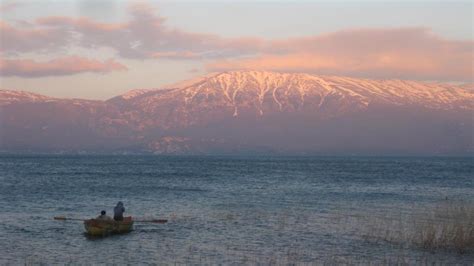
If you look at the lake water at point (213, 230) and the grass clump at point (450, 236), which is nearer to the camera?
the lake water at point (213, 230)

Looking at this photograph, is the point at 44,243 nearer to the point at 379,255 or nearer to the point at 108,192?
the point at 379,255

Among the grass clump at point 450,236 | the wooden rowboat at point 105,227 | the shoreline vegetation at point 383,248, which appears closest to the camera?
the shoreline vegetation at point 383,248

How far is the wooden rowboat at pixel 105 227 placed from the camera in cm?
3825

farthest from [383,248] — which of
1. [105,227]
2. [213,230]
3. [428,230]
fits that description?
[105,227]

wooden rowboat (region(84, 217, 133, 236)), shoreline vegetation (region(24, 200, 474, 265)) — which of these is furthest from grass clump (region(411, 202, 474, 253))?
wooden rowboat (region(84, 217, 133, 236))

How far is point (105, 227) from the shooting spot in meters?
38.8

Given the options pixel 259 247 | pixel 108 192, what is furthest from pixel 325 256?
pixel 108 192

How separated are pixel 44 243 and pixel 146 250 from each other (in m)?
5.82

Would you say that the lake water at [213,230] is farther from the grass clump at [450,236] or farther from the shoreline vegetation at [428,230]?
the grass clump at [450,236]

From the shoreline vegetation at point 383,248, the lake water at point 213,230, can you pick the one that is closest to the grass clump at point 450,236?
the shoreline vegetation at point 383,248

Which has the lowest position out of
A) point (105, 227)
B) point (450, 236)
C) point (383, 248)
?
point (383, 248)

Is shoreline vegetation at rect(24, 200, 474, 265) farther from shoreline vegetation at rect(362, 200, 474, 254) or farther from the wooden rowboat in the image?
the wooden rowboat

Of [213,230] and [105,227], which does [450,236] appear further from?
[105,227]

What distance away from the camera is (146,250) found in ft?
110
